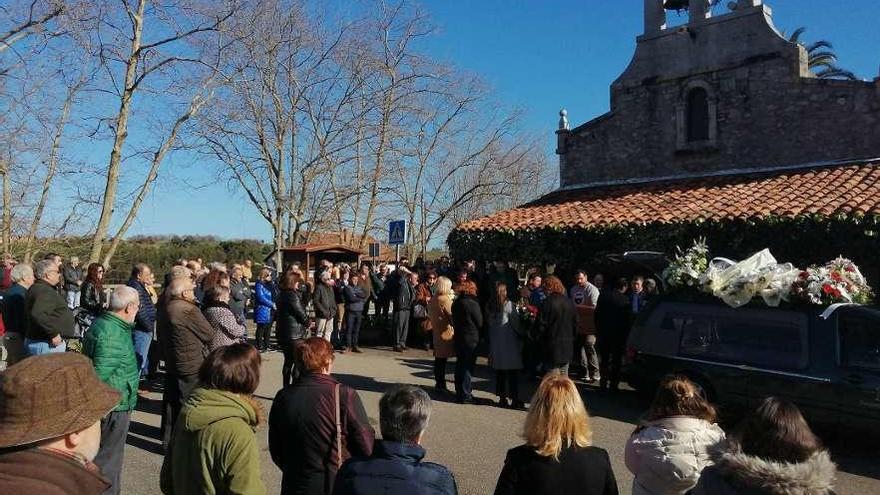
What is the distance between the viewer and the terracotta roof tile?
11524mm

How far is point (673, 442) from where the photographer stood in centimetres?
317

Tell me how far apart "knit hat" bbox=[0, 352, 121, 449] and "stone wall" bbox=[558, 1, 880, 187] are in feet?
51.9

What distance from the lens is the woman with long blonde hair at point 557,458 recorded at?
2746 millimetres

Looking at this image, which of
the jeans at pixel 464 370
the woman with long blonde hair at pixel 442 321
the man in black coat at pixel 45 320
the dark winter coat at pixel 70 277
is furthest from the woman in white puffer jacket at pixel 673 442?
the dark winter coat at pixel 70 277

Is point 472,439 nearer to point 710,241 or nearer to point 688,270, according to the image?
point 688,270

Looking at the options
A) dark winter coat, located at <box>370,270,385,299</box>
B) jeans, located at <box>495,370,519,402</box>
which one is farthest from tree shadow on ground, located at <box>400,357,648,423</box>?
dark winter coat, located at <box>370,270,385,299</box>

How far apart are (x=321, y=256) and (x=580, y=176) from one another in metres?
7.89

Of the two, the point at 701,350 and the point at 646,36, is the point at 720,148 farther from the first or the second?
the point at 701,350

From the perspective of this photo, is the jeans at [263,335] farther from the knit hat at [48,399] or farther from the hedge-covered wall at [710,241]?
the knit hat at [48,399]

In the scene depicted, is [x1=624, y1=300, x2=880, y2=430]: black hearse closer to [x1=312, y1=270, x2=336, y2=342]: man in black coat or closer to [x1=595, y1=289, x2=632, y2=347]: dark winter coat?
[x1=595, y1=289, x2=632, y2=347]: dark winter coat

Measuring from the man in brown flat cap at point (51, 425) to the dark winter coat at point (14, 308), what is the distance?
5809mm

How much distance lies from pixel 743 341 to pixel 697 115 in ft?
35.7

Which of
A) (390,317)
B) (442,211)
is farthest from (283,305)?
(442,211)

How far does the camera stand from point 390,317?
48.5ft
